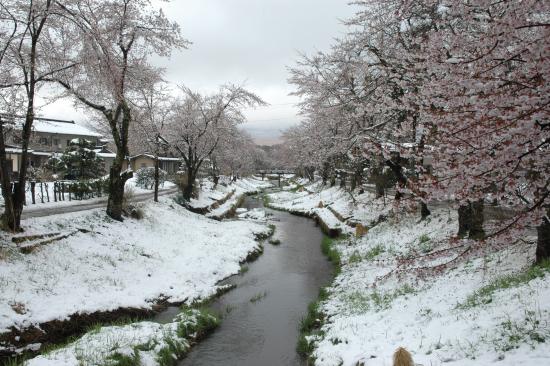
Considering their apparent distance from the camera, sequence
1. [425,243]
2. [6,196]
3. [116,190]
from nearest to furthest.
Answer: [6,196] < [425,243] < [116,190]

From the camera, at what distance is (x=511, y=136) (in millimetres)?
3881

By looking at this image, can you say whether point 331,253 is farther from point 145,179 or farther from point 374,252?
point 145,179

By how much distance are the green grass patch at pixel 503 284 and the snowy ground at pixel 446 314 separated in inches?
0.8

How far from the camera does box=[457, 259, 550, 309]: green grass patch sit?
6683 mm

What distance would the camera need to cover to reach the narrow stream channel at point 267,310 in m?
8.81

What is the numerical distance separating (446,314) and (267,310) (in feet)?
18.9

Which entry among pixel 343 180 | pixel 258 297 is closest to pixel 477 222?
pixel 258 297

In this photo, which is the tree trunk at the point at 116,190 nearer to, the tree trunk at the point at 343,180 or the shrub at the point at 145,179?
the shrub at the point at 145,179

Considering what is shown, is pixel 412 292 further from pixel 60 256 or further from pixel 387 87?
pixel 60 256

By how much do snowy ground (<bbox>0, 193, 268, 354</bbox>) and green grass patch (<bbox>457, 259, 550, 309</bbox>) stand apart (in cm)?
833

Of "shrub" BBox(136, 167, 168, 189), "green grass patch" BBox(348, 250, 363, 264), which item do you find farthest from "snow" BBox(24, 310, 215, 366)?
"shrub" BBox(136, 167, 168, 189)

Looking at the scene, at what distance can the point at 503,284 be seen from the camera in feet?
23.3

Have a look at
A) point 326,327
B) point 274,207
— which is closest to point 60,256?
point 326,327

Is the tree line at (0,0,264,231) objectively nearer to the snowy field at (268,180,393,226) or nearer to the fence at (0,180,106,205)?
the fence at (0,180,106,205)
